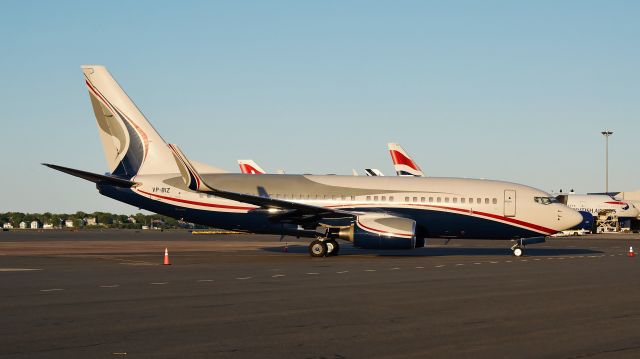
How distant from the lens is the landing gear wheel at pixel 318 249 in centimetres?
3947

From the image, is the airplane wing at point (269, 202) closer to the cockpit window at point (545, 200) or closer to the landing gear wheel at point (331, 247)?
the landing gear wheel at point (331, 247)

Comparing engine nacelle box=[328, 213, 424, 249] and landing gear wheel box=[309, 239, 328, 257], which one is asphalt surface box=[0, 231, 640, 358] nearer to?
engine nacelle box=[328, 213, 424, 249]

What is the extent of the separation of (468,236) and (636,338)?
27924mm

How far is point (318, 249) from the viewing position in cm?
3950

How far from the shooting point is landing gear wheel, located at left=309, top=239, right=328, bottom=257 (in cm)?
3947

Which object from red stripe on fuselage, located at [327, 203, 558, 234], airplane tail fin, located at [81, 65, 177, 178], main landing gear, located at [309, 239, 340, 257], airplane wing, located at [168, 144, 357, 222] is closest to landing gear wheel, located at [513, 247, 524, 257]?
red stripe on fuselage, located at [327, 203, 558, 234]

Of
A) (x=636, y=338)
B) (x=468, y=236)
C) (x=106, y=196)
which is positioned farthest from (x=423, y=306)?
(x=106, y=196)

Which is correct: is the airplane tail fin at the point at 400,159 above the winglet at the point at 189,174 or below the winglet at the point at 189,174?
above

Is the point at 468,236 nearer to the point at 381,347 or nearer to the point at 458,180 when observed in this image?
the point at 458,180

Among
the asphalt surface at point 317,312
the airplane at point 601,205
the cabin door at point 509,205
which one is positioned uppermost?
the airplane at point 601,205

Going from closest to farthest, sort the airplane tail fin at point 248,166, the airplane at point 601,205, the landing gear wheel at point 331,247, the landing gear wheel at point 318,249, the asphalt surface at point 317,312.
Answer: the asphalt surface at point 317,312
the landing gear wheel at point 318,249
the landing gear wheel at point 331,247
the airplane tail fin at point 248,166
the airplane at point 601,205

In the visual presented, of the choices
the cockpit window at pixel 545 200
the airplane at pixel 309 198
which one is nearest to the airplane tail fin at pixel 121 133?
the airplane at pixel 309 198

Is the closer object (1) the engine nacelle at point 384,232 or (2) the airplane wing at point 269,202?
(1) the engine nacelle at point 384,232

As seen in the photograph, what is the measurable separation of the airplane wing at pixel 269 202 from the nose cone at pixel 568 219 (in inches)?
414
